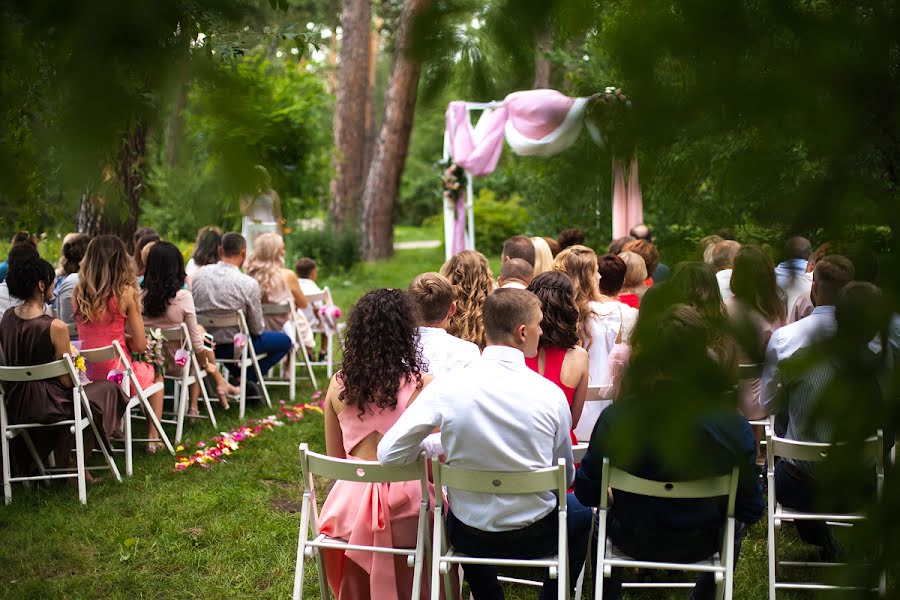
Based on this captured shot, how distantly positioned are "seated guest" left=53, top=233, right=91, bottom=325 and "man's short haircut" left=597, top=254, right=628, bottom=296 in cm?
367

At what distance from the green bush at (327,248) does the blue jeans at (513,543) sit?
14721 millimetres

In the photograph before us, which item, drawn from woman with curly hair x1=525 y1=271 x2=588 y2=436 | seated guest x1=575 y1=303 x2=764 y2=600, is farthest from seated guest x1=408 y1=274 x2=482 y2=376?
seated guest x1=575 y1=303 x2=764 y2=600

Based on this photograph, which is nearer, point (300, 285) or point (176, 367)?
point (176, 367)

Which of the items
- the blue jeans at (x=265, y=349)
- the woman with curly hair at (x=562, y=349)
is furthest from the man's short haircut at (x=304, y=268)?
the woman with curly hair at (x=562, y=349)

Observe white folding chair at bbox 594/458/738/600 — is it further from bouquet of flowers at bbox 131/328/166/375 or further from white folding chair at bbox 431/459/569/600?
bouquet of flowers at bbox 131/328/166/375

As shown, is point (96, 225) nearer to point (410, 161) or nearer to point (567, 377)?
point (567, 377)

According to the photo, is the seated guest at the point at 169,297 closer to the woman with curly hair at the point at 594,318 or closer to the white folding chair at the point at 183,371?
the white folding chair at the point at 183,371

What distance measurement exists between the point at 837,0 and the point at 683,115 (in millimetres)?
294

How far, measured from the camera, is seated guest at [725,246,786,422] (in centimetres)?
132

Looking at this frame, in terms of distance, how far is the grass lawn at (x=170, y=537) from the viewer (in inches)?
176

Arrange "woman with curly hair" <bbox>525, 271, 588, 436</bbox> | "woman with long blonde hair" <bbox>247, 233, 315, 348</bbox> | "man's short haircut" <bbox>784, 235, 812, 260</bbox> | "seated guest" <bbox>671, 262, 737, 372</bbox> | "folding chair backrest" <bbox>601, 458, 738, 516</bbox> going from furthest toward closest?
"woman with long blonde hair" <bbox>247, 233, 315, 348</bbox> → "woman with curly hair" <bbox>525, 271, 588, 436</bbox> → "folding chair backrest" <bbox>601, 458, 738, 516</bbox> → "man's short haircut" <bbox>784, 235, 812, 260</bbox> → "seated guest" <bbox>671, 262, 737, 372</bbox>

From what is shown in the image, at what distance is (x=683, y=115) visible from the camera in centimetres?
133

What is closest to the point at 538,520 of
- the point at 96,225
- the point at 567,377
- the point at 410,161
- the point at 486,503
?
the point at 486,503

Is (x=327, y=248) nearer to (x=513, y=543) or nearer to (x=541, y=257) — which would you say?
(x=541, y=257)
